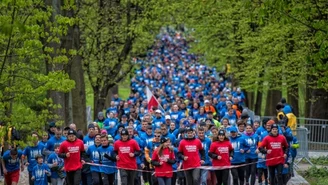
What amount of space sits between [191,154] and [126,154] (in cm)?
157

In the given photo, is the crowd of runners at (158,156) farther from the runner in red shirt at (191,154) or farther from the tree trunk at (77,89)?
the tree trunk at (77,89)

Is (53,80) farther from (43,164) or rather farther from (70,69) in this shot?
(70,69)

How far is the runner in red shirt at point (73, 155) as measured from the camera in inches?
784

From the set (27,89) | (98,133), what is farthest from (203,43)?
(27,89)

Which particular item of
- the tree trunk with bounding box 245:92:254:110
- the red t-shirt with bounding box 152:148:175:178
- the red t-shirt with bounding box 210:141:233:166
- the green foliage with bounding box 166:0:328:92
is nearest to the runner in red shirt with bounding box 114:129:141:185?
the red t-shirt with bounding box 152:148:175:178

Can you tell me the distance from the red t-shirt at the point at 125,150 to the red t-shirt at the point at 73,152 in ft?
2.79

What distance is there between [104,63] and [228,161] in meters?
16.3

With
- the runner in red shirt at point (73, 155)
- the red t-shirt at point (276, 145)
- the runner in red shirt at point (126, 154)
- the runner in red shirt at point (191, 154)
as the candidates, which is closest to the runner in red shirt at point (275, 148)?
the red t-shirt at point (276, 145)

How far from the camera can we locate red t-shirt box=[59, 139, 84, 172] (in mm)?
19906

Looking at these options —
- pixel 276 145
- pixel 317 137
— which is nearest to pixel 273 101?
pixel 317 137

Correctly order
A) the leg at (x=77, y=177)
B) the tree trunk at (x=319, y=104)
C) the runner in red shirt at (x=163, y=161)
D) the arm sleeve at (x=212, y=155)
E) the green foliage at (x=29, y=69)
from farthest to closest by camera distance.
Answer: the tree trunk at (x=319, y=104), the leg at (x=77, y=177), the arm sleeve at (x=212, y=155), the runner in red shirt at (x=163, y=161), the green foliage at (x=29, y=69)

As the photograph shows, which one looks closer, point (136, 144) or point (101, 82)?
point (136, 144)

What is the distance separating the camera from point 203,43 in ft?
143

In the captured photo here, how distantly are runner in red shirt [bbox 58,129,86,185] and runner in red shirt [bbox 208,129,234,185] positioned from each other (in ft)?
9.90
